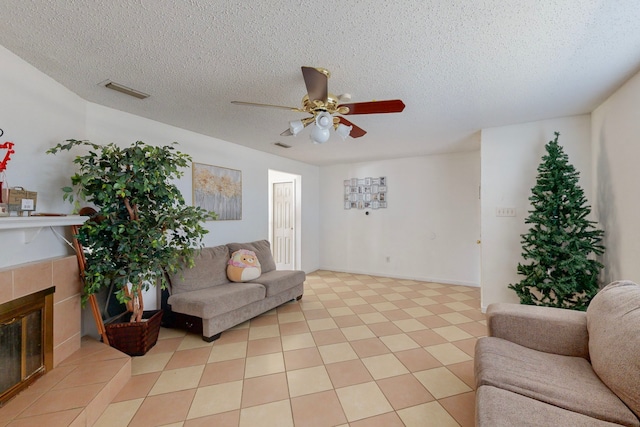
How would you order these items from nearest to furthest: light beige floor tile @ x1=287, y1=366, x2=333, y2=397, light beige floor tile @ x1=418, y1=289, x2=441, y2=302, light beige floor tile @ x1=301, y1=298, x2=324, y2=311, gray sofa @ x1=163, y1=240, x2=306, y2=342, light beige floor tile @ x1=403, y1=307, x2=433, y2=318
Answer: light beige floor tile @ x1=287, y1=366, x2=333, y2=397 < gray sofa @ x1=163, y1=240, x2=306, y2=342 < light beige floor tile @ x1=403, y1=307, x2=433, y2=318 < light beige floor tile @ x1=301, y1=298, x2=324, y2=311 < light beige floor tile @ x1=418, y1=289, x2=441, y2=302

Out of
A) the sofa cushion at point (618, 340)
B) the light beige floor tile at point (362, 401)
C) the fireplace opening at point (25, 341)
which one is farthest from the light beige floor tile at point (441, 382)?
the fireplace opening at point (25, 341)

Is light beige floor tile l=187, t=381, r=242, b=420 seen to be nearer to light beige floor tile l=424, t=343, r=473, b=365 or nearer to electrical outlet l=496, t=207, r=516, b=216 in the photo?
light beige floor tile l=424, t=343, r=473, b=365

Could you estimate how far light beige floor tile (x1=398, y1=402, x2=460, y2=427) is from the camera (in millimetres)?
1602

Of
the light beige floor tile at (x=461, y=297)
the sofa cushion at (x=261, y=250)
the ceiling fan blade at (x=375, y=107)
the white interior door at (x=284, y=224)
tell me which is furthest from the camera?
the white interior door at (x=284, y=224)

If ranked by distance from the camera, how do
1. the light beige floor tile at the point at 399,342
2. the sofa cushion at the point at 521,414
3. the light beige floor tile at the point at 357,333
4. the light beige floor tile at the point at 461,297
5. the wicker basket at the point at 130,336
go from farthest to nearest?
the light beige floor tile at the point at 461,297
the light beige floor tile at the point at 357,333
the light beige floor tile at the point at 399,342
the wicker basket at the point at 130,336
the sofa cushion at the point at 521,414

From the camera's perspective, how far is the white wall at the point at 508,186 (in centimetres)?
309

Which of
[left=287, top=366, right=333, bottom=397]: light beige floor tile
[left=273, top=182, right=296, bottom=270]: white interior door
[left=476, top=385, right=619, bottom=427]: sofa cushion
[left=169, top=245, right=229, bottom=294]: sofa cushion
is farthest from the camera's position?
[left=273, top=182, right=296, bottom=270]: white interior door

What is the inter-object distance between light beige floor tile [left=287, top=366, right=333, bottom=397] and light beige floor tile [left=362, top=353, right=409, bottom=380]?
371 mm

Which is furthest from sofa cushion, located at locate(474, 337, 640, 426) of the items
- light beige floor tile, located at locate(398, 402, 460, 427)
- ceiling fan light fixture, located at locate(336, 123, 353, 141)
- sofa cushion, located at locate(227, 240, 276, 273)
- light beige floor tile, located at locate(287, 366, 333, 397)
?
sofa cushion, located at locate(227, 240, 276, 273)

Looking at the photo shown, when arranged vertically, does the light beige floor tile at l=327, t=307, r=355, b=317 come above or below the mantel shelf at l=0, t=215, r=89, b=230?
below

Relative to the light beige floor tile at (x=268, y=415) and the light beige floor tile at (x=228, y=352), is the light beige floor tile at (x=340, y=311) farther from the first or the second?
the light beige floor tile at (x=268, y=415)

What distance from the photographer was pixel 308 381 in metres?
2.03

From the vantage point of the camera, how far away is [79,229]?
2162 millimetres

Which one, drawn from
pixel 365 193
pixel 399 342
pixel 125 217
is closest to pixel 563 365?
pixel 399 342
